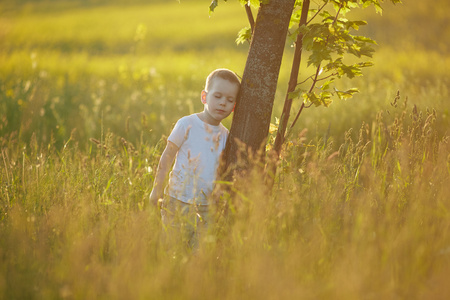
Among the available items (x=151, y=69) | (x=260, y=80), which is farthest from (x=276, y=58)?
(x=151, y=69)

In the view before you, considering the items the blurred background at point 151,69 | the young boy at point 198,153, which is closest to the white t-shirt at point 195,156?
the young boy at point 198,153

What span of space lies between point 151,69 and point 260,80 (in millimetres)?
7241

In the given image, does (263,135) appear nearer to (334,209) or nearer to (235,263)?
(334,209)

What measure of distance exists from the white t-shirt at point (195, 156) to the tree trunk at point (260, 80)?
0.35 feet

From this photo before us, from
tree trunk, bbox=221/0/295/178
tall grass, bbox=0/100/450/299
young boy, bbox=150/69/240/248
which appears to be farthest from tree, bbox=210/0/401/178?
tall grass, bbox=0/100/450/299

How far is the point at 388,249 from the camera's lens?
242cm

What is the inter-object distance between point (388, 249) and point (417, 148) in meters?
1.32

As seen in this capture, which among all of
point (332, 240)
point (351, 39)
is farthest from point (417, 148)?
point (332, 240)

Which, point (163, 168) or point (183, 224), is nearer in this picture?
point (183, 224)

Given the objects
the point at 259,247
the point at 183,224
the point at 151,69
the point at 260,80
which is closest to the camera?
the point at 259,247

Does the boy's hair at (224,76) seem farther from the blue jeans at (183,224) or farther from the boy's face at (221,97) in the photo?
the blue jeans at (183,224)

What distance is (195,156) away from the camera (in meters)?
3.26

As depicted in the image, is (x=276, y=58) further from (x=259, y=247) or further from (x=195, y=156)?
(x=259, y=247)

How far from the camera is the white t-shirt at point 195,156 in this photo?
319 centimetres
